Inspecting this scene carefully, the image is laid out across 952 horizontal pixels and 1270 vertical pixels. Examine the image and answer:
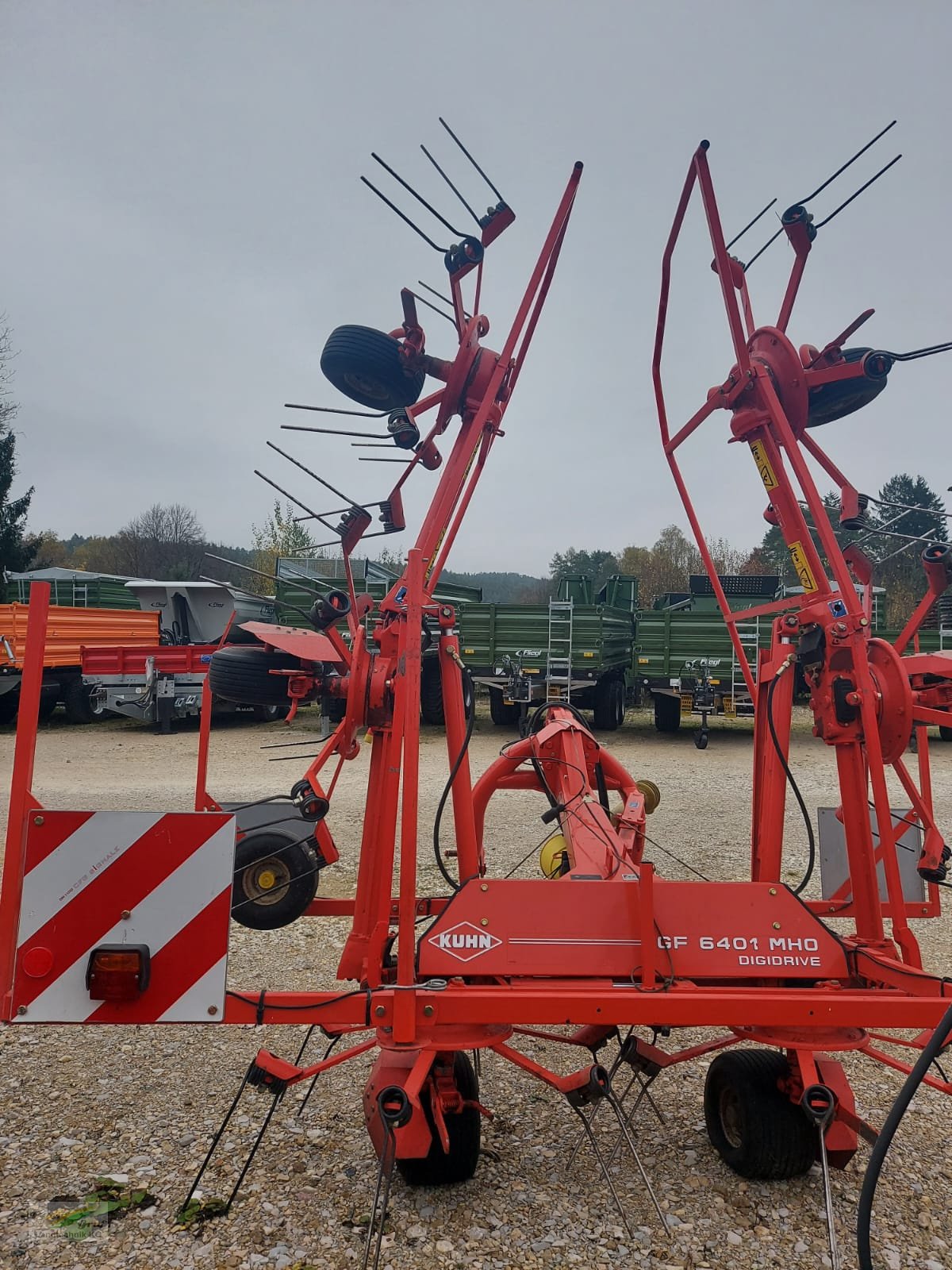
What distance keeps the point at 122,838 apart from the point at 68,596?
21.5 m

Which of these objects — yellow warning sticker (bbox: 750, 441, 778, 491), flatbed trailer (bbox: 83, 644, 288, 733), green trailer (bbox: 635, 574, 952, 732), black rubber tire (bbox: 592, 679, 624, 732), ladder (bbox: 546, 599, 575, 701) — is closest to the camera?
yellow warning sticker (bbox: 750, 441, 778, 491)

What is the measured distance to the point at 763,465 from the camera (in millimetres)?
3322

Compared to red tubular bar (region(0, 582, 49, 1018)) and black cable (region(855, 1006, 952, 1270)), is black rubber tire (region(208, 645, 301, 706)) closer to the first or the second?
red tubular bar (region(0, 582, 49, 1018))

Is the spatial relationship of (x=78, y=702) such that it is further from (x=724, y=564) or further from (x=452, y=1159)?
(x=724, y=564)

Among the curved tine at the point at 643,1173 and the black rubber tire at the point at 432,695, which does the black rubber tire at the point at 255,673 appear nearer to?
the curved tine at the point at 643,1173

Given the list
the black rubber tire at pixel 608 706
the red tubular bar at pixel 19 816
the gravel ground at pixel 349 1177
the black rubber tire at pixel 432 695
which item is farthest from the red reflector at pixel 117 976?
the black rubber tire at pixel 608 706

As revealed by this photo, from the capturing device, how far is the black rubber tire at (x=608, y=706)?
1667 centimetres

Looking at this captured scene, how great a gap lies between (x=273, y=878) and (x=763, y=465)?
2.65m

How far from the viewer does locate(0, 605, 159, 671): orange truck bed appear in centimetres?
1577

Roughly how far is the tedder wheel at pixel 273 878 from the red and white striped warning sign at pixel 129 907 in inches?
36.5

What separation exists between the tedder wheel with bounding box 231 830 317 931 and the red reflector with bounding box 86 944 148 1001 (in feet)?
3.22

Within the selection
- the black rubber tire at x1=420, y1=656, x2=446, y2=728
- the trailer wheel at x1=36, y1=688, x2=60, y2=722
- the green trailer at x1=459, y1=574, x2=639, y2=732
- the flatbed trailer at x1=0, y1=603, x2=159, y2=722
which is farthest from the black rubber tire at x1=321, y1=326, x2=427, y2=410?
the trailer wheel at x1=36, y1=688, x2=60, y2=722

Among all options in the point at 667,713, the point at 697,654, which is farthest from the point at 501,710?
the point at 697,654

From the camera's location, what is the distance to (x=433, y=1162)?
260 cm
